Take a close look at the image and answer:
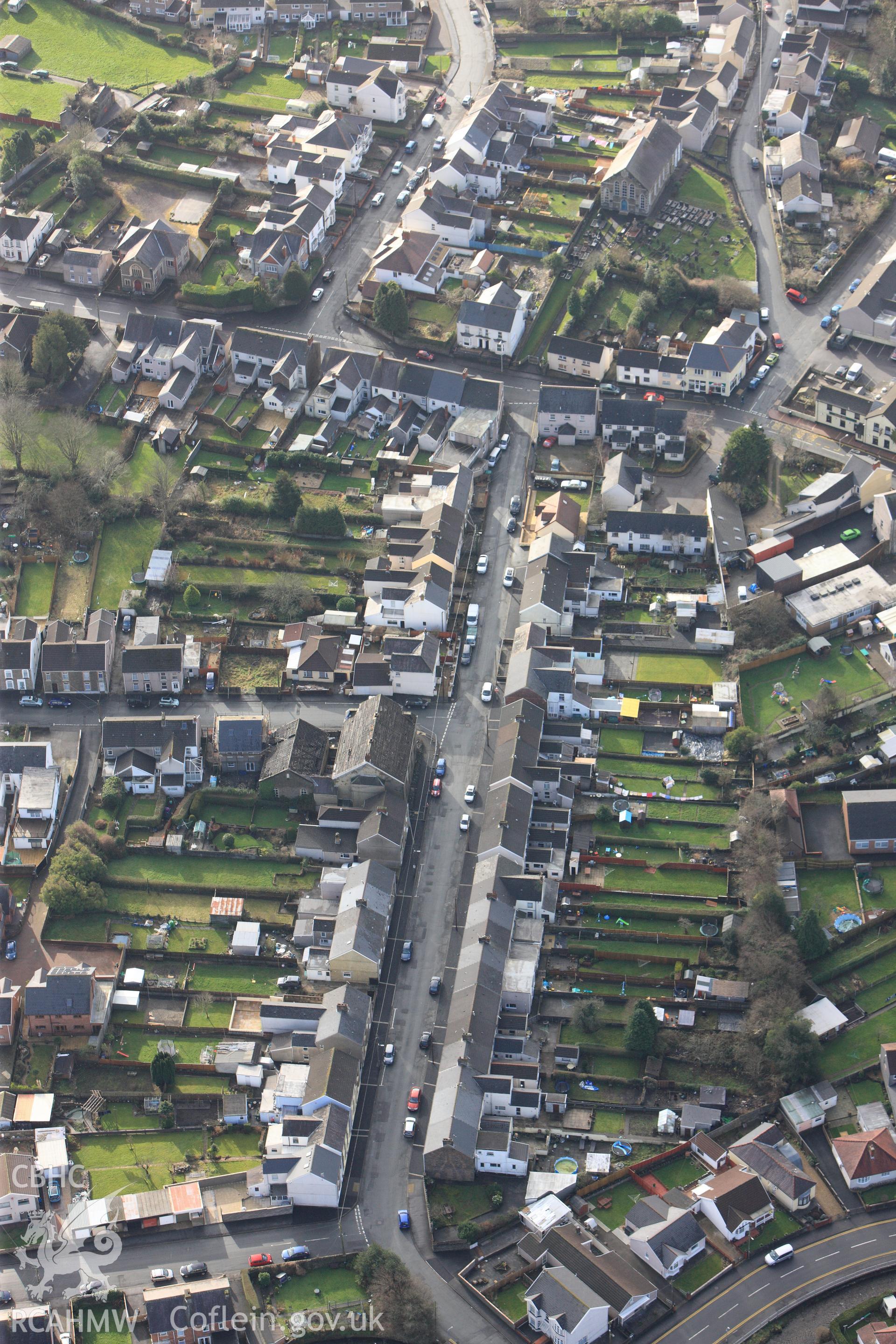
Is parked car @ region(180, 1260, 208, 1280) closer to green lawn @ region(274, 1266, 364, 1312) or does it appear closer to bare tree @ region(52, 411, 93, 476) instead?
green lawn @ region(274, 1266, 364, 1312)

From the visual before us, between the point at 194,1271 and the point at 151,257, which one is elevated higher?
the point at 151,257

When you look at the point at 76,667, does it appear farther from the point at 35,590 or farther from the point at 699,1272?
the point at 699,1272

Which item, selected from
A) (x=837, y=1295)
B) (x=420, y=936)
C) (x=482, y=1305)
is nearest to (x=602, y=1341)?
(x=482, y=1305)

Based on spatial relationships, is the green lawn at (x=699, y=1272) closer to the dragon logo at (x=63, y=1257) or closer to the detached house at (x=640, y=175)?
the dragon logo at (x=63, y=1257)

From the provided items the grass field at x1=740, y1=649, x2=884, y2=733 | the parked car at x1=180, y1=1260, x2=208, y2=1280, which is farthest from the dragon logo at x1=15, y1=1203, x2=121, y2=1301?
the grass field at x1=740, y1=649, x2=884, y2=733

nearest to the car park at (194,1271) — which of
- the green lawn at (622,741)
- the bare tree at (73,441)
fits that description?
the green lawn at (622,741)

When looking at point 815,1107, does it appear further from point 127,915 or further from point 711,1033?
→ point 127,915

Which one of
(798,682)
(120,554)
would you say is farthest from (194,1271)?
(120,554)
